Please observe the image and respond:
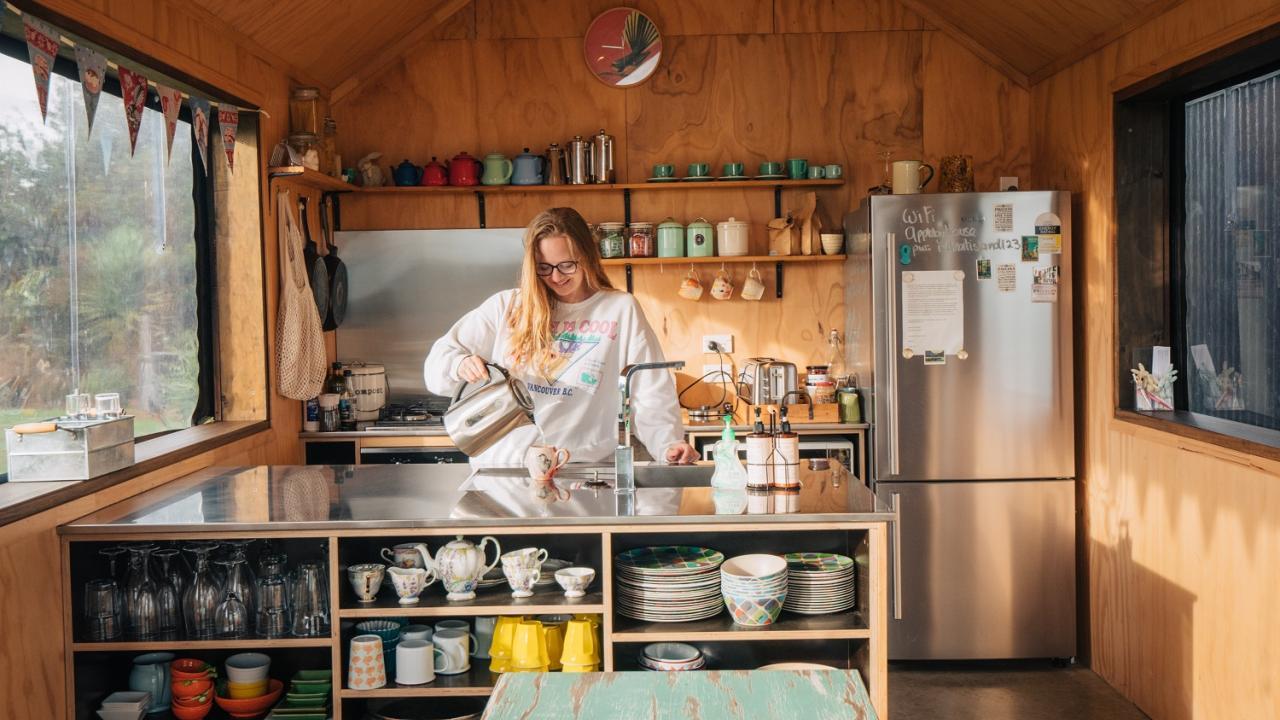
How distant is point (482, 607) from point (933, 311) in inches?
94.4

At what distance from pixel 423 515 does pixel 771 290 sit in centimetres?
288

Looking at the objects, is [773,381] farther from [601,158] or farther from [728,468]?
[728,468]

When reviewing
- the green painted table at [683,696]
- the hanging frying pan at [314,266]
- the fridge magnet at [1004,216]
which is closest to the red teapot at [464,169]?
the hanging frying pan at [314,266]

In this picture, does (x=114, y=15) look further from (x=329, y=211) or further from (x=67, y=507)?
(x=329, y=211)

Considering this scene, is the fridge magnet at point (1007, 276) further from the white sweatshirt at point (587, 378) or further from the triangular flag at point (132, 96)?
the triangular flag at point (132, 96)

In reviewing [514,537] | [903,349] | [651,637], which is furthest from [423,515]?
[903,349]

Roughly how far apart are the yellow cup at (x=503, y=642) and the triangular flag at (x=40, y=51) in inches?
63.0

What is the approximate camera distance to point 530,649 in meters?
2.60

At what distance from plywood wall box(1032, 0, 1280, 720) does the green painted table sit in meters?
1.82

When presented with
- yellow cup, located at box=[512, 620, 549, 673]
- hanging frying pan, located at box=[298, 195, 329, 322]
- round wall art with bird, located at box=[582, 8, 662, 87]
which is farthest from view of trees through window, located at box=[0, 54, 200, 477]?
round wall art with bird, located at box=[582, 8, 662, 87]

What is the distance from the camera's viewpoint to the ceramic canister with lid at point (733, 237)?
4.96 meters

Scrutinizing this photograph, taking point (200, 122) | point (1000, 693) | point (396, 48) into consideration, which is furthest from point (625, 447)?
point (396, 48)

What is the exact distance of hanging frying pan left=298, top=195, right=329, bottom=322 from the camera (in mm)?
4758

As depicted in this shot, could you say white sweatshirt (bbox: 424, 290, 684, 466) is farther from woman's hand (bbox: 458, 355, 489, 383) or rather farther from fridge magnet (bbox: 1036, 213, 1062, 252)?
fridge magnet (bbox: 1036, 213, 1062, 252)
